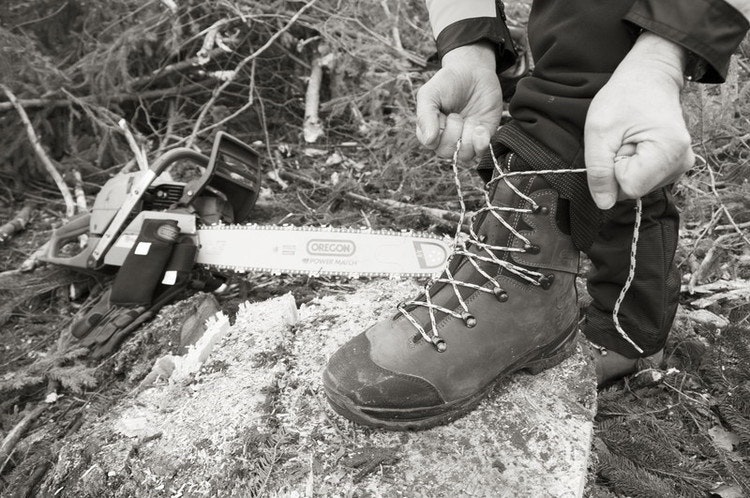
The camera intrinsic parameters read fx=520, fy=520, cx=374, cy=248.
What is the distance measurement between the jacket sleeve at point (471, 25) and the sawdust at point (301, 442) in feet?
2.74

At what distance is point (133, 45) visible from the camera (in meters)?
3.01

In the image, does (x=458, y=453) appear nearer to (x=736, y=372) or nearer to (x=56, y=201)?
(x=736, y=372)

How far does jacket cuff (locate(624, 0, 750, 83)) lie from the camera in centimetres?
84

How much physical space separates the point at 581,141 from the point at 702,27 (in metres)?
0.27

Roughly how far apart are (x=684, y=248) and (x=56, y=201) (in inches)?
124

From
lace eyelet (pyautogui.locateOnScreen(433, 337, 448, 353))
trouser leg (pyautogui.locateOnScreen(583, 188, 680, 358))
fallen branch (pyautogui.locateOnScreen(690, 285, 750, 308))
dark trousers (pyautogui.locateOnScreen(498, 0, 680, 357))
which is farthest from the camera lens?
fallen branch (pyautogui.locateOnScreen(690, 285, 750, 308))

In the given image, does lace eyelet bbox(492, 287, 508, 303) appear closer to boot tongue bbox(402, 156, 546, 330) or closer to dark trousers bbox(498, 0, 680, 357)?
boot tongue bbox(402, 156, 546, 330)

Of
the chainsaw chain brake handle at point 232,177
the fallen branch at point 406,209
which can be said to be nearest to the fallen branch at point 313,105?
the fallen branch at point 406,209

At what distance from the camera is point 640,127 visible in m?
0.82

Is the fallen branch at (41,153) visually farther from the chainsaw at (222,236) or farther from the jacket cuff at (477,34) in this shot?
the jacket cuff at (477,34)

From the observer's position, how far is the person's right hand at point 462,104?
117 centimetres

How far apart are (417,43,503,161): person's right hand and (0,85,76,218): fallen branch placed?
89.8 inches

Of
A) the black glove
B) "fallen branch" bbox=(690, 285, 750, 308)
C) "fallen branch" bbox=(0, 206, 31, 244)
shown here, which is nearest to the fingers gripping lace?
"fallen branch" bbox=(690, 285, 750, 308)

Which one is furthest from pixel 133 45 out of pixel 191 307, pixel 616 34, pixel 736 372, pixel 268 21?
pixel 736 372
